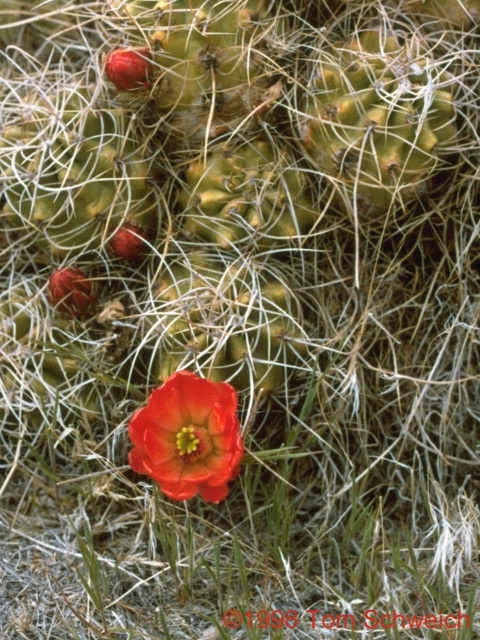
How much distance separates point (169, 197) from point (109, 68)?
300mm

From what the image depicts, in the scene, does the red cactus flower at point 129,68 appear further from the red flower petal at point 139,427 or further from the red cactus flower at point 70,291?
the red flower petal at point 139,427

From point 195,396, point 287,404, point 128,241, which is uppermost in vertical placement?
point 128,241

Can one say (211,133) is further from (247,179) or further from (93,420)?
(93,420)

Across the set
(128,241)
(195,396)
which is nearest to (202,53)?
(128,241)

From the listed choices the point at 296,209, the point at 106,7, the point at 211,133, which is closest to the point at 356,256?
the point at 296,209

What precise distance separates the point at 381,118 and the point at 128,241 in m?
0.58

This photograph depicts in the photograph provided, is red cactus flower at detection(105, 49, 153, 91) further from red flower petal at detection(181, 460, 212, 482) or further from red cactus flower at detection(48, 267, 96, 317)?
red flower petal at detection(181, 460, 212, 482)

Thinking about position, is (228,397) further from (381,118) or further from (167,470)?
(381,118)

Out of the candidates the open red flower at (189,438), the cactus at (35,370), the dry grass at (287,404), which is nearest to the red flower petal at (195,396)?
the open red flower at (189,438)

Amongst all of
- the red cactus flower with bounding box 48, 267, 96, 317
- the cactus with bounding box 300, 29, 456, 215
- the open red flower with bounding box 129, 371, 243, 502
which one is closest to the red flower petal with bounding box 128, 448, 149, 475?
the open red flower with bounding box 129, 371, 243, 502

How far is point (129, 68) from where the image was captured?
1.73 meters

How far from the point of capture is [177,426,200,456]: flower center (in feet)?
5.33

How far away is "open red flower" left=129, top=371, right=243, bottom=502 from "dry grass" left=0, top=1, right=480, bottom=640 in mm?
87

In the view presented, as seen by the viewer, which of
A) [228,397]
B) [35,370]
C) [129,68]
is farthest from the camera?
[35,370]
